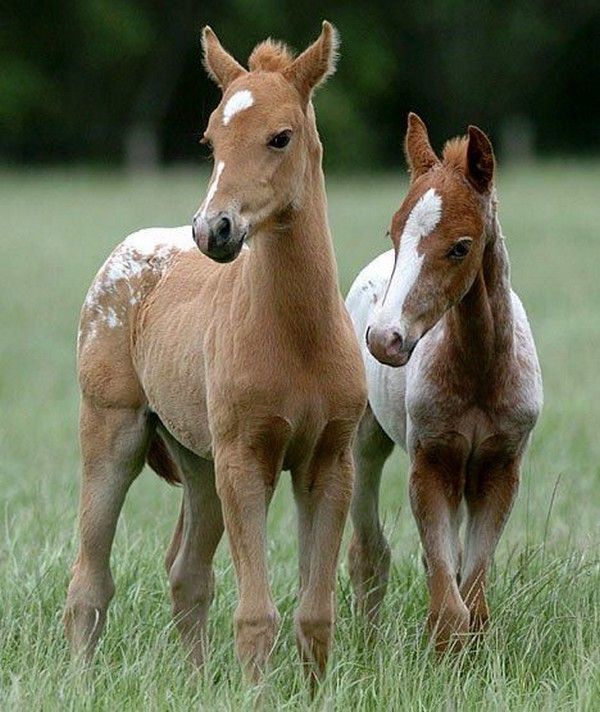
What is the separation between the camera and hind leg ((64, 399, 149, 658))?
600 centimetres

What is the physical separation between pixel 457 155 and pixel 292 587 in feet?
6.11

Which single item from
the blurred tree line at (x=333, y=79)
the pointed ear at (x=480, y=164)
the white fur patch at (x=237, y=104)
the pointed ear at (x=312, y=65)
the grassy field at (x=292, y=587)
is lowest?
the grassy field at (x=292, y=587)

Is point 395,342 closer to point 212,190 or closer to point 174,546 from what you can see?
point 212,190

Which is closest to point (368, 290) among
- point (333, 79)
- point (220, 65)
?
point (220, 65)

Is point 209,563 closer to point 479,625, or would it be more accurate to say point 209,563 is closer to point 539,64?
point 479,625

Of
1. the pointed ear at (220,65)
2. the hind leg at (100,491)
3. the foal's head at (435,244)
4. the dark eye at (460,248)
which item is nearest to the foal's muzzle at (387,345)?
the foal's head at (435,244)

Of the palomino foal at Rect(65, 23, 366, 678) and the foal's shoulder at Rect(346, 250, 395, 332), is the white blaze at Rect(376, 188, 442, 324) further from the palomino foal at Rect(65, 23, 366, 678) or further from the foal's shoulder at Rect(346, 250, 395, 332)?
the foal's shoulder at Rect(346, 250, 395, 332)

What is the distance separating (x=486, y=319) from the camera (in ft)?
19.7

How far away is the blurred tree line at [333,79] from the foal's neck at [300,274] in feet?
115

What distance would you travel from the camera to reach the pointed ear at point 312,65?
5332 mm

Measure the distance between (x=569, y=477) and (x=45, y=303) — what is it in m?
9.90

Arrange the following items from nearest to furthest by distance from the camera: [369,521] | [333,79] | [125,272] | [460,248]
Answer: [460,248] < [125,272] < [369,521] < [333,79]

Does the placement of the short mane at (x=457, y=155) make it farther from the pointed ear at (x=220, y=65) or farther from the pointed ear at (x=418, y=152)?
the pointed ear at (x=220, y=65)

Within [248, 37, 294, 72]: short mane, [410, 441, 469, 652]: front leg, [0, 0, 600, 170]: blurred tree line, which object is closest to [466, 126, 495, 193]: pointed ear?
[248, 37, 294, 72]: short mane
